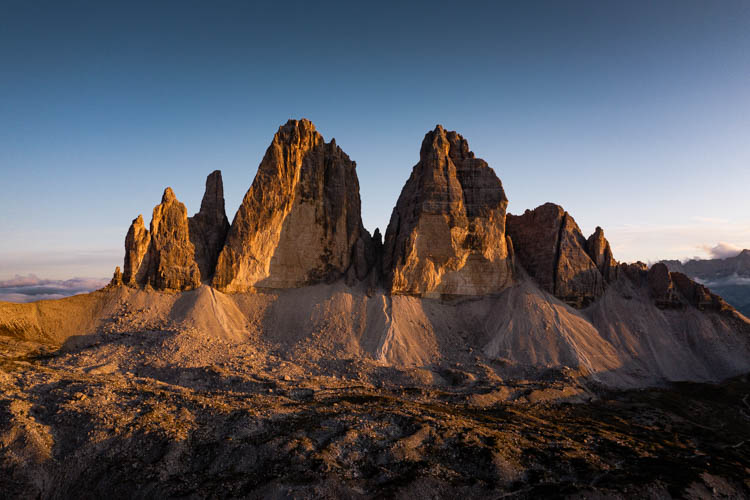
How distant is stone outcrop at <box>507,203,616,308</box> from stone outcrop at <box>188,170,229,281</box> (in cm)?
4888

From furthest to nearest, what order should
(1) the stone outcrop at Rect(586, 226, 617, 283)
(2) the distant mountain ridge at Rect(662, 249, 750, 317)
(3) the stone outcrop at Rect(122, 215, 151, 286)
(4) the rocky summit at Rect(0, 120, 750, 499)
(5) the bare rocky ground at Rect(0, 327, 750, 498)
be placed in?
(2) the distant mountain ridge at Rect(662, 249, 750, 317)
(1) the stone outcrop at Rect(586, 226, 617, 283)
(3) the stone outcrop at Rect(122, 215, 151, 286)
(4) the rocky summit at Rect(0, 120, 750, 499)
(5) the bare rocky ground at Rect(0, 327, 750, 498)

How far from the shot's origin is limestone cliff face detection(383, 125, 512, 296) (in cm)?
5947

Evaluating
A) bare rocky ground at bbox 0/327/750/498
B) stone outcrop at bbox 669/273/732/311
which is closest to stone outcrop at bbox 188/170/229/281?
bare rocky ground at bbox 0/327/750/498

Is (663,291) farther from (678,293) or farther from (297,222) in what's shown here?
(297,222)

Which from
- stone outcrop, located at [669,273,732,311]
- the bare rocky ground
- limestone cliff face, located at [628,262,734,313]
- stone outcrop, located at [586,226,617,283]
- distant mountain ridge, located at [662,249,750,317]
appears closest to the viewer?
the bare rocky ground

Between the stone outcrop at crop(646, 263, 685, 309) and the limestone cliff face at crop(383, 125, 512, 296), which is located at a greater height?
the limestone cliff face at crop(383, 125, 512, 296)

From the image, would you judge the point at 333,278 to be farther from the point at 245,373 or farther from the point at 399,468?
the point at 399,468

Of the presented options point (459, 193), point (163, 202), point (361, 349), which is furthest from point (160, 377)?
point (459, 193)

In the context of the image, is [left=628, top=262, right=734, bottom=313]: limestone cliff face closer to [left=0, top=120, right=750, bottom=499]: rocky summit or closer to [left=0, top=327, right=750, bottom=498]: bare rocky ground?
[left=0, top=120, right=750, bottom=499]: rocky summit

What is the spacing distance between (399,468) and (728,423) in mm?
39370

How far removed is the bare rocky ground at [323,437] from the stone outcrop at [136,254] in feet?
41.9

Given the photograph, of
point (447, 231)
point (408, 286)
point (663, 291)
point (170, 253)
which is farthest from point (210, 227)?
point (663, 291)

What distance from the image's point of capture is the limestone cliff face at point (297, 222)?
55.8 meters

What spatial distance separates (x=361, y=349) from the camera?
166 ft
